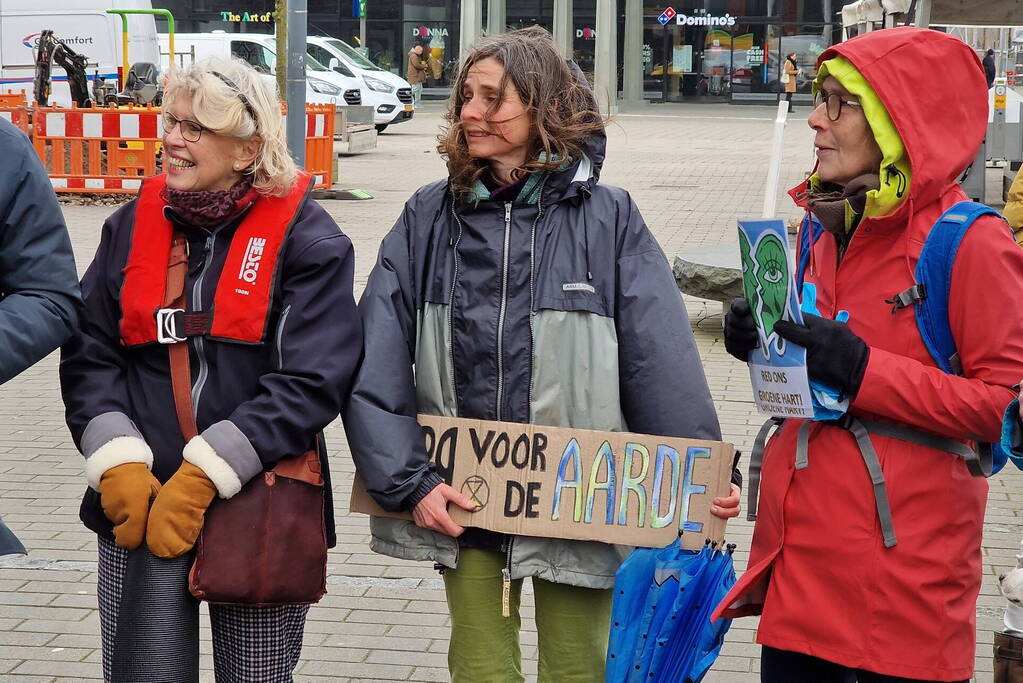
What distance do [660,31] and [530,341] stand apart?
130 feet

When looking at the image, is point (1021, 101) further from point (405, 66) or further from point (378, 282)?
point (405, 66)

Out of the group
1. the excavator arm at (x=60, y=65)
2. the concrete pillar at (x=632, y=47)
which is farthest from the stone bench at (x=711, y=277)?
the concrete pillar at (x=632, y=47)

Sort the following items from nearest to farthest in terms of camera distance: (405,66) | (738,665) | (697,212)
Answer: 1. (738,665)
2. (697,212)
3. (405,66)

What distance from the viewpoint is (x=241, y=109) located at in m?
2.89

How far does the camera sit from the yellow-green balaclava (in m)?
2.55

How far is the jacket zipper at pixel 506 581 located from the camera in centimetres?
291

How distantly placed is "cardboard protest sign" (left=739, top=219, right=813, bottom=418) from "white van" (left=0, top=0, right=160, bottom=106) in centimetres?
1834

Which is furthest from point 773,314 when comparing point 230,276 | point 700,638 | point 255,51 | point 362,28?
point 362,28

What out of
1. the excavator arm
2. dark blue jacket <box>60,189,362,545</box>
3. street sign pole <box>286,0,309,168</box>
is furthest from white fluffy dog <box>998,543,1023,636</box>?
the excavator arm

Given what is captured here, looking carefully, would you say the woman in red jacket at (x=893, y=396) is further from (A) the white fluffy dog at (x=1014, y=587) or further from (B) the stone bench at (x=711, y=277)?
(B) the stone bench at (x=711, y=277)

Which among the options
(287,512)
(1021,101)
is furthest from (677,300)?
(1021,101)

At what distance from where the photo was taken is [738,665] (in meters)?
4.23

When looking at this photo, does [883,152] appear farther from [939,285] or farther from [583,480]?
Result: [583,480]

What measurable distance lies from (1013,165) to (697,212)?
18.0 ft
